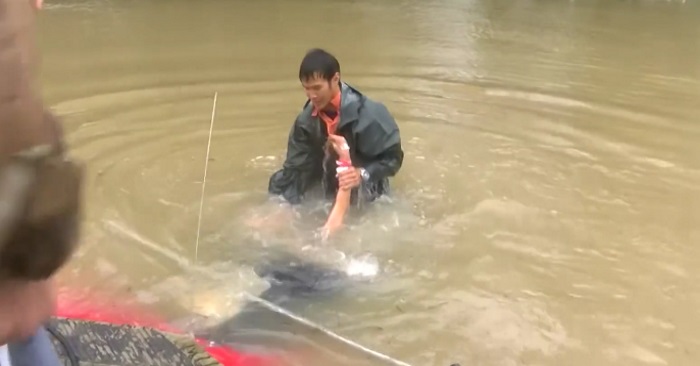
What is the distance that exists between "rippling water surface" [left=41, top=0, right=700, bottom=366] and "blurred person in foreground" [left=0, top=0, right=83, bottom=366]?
159 cm

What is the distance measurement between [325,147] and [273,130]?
3.25 feet

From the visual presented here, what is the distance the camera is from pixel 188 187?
307 centimetres

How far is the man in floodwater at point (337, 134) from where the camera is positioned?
2.50 meters

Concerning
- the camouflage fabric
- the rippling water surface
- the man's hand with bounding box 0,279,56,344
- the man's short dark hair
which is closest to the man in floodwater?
the man's short dark hair

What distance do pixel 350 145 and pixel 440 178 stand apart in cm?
63

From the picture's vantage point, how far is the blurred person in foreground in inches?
22.8

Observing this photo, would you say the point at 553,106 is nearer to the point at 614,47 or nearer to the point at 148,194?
the point at 614,47

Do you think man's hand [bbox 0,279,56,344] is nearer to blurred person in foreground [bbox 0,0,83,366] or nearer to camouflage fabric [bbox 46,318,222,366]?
blurred person in foreground [bbox 0,0,83,366]

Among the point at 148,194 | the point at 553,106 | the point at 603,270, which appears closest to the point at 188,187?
the point at 148,194

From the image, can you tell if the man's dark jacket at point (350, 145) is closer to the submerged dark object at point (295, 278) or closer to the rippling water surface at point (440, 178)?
the rippling water surface at point (440, 178)

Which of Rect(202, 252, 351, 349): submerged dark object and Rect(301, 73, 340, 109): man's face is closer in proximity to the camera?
Rect(202, 252, 351, 349): submerged dark object

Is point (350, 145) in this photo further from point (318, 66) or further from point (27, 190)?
point (27, 190)

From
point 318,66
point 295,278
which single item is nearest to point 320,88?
point 318,66

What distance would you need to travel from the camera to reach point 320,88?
2.49 m
